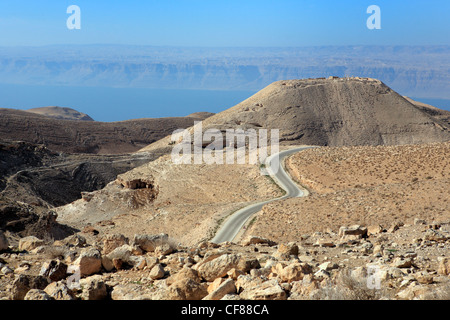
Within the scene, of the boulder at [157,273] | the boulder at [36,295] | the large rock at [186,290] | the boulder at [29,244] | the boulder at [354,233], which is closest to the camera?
the boulder at [36,295]

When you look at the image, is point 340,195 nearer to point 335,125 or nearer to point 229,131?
point 229,131

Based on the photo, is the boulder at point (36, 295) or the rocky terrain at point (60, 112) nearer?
the boulder at point (36, 295)

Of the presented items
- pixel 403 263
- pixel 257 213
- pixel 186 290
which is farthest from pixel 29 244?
pixel 257 213

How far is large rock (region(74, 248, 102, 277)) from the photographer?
12.8m

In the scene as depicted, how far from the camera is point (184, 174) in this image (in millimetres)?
47719

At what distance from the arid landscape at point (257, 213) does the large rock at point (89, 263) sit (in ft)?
0.11

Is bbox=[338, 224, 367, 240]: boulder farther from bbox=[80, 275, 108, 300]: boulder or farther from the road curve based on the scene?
bbox=[80, 275, 108, 300]: boulder

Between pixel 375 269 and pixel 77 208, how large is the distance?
3603 cm

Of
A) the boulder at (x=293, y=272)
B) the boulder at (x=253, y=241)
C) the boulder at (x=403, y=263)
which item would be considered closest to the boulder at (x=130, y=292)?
the boulder at (x=293, y=272)

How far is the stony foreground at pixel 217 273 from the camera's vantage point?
10.4 m

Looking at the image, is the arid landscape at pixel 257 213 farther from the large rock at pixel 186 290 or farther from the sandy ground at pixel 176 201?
the sandy ground at pixel 176 201

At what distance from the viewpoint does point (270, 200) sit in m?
36.9

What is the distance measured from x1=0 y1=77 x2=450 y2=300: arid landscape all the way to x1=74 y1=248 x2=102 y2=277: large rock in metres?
0.03
